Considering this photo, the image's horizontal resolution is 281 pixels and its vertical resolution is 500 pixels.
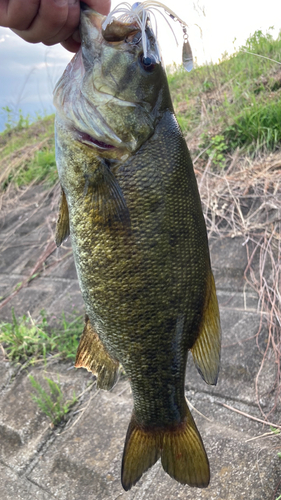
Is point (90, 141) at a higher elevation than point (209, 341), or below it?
higher

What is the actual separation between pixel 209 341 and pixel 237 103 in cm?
339

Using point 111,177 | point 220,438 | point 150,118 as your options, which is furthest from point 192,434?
point 150,118

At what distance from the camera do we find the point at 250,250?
2.77 meters

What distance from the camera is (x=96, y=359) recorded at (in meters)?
1.31

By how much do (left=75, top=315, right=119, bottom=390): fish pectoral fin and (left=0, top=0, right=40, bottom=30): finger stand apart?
1.00 m

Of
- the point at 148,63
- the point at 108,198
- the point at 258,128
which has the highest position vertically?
the point at 148,63

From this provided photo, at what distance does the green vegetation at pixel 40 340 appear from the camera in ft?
9.13

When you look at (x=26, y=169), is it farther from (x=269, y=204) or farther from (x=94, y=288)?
(x=94, y=288)

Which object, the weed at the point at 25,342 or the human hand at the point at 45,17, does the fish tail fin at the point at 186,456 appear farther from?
the weed at the point at 25,342

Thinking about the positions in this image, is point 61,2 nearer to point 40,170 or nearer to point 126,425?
point 126,425

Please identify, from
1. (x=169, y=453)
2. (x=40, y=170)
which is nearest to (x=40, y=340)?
(x=169, y=453)

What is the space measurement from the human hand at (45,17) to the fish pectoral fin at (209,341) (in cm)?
91

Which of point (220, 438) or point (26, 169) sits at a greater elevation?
point (26, 169)

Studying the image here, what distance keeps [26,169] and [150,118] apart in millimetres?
5876
